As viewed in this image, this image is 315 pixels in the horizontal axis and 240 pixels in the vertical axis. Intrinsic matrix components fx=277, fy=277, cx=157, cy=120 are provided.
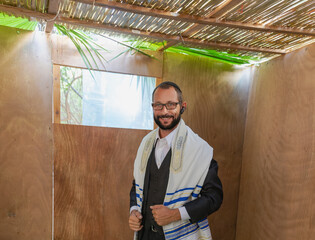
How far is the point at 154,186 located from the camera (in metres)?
1.86

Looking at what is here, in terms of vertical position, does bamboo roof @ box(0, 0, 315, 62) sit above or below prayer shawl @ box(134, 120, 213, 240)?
above

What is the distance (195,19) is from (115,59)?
99 cm

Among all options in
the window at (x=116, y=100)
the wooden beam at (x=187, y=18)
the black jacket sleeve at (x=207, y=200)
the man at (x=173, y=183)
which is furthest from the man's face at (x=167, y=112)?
the window at (x=116, y=100)

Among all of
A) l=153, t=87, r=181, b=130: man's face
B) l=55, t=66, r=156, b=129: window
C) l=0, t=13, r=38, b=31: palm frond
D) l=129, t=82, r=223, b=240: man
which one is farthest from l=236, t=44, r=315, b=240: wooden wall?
l=0, t=13, r=38, b=31: palm frond

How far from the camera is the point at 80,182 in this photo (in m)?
2.68

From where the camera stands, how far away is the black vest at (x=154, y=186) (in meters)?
1.83

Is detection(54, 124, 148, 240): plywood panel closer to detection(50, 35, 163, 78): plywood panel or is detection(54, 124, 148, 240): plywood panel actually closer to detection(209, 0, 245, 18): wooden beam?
detection(50, 35, 163, 78): plywood panel

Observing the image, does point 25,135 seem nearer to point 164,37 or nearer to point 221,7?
point 164,37

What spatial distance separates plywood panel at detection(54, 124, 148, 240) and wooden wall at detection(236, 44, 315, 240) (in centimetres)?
122

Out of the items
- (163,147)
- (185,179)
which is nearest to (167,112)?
(163,147)

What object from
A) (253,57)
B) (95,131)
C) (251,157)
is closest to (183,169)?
(95,131)

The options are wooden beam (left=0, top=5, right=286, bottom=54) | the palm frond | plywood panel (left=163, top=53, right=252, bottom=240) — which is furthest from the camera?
plywood panel (left=163, top=53, right=252, bottom=240)

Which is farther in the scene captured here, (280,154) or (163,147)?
(280,154)

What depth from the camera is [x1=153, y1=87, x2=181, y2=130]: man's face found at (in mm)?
1889
